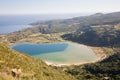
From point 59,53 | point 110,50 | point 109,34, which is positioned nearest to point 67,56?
point 59,53

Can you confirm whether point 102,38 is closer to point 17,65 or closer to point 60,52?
point 60,52

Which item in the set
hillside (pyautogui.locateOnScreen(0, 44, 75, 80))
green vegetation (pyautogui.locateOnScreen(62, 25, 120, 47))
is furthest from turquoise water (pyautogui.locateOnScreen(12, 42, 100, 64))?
hillside (pyautogui.locateOnScreen(0, 44, 75, 80))

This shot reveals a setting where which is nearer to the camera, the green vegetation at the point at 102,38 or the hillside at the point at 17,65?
the hillside at the point at 17,65

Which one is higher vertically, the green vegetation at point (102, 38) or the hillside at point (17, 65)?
the hillside at point (17, 65)

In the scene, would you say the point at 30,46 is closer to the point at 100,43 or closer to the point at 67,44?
the point at 67,44

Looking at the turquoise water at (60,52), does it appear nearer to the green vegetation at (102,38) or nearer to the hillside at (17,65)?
the green vegetation at (102,38)

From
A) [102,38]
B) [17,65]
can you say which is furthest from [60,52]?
[17,65]

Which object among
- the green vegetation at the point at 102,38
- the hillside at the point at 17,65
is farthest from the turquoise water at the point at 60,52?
the hillside at the point at 17,65

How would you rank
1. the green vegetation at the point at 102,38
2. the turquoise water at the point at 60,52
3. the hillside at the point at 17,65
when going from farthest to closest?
the green vegetation at the point at 102,38 → the turquoise water at the point at 60,52 → the hillside at the point at 17,65
